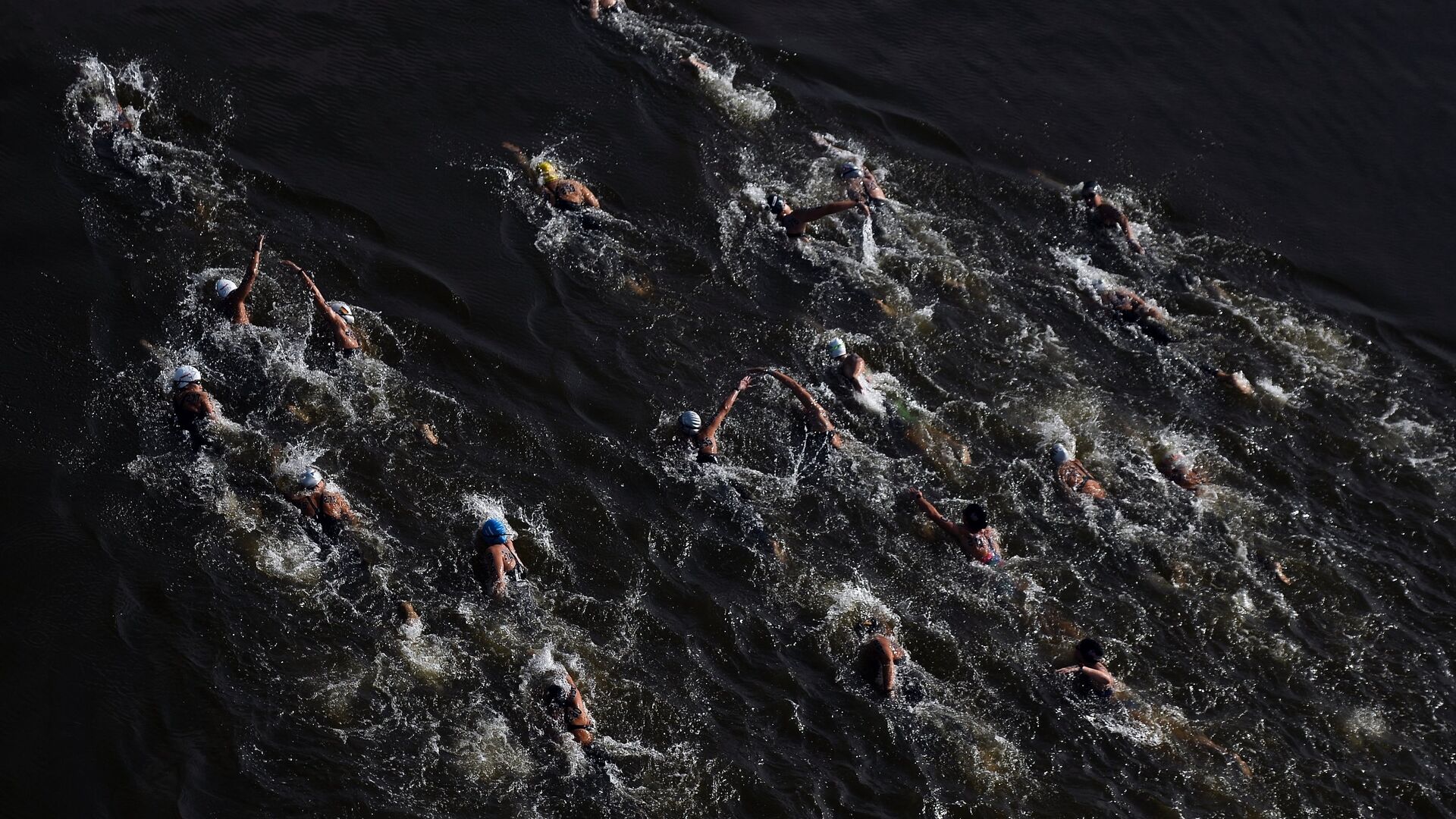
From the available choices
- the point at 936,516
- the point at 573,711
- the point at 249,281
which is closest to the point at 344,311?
the point at 249,281

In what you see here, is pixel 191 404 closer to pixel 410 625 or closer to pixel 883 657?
pixel 410 625

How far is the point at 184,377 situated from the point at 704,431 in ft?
25.5

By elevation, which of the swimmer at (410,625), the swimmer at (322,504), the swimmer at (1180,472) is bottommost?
the swimmer at (410,625)

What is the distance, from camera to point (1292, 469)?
57.5ft

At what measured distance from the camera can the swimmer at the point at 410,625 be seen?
14.0m

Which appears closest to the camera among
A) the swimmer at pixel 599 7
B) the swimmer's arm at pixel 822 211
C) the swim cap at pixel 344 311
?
the swim cap at pixel 344 311

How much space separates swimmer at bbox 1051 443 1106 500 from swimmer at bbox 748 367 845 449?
10.9 ft

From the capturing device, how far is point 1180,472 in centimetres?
1688

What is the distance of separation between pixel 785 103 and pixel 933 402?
324 inches

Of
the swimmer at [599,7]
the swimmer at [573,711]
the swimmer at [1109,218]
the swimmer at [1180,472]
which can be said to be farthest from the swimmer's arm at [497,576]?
the swimmer at [599,7]

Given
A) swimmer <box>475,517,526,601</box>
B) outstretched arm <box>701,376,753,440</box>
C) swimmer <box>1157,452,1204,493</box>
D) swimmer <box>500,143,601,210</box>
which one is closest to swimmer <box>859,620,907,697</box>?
outstretched arm <box>701,376,753,440</box>

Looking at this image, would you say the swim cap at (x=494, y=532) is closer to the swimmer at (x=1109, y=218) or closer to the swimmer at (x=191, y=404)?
the swimmer at (x=191, y=404)

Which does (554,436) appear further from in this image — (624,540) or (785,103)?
(785,103)

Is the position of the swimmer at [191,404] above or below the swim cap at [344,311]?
below
